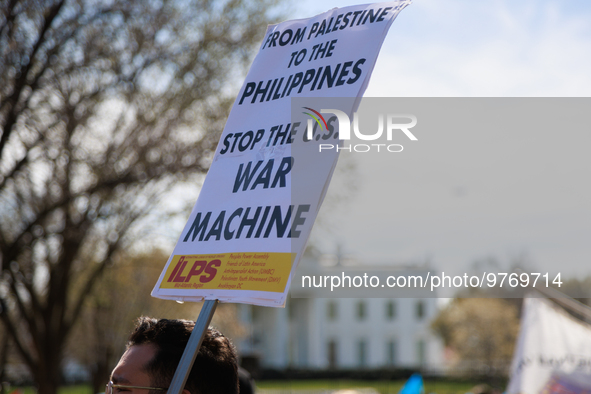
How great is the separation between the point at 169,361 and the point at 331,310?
88850mm

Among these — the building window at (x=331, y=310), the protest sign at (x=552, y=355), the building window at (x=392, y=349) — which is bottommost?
the protest sign at (x=552, y=355)

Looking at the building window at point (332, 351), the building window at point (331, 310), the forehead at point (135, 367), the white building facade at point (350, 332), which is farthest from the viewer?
the building window at point (331, 310)

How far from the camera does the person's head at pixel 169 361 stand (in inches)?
88.0

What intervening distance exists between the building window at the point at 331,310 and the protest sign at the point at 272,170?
286 feet

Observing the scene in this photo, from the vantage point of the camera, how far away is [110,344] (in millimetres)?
23531

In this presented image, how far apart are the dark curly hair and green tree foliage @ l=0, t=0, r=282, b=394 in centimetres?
806

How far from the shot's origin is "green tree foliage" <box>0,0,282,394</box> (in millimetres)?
9906

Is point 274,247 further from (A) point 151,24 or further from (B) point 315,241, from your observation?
(B) point 315,241

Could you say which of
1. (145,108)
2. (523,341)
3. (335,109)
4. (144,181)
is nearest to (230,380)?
(335,109)

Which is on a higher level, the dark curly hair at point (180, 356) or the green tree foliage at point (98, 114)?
the green tree foliage at point (98, 114)

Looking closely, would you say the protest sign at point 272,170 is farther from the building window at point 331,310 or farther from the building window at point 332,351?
the building window at point 331,310

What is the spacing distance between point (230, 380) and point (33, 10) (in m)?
8.63

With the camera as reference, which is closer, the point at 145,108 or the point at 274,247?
the point at 274,247

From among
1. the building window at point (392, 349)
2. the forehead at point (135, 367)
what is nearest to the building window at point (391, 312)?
the building window at point (392, 349)
